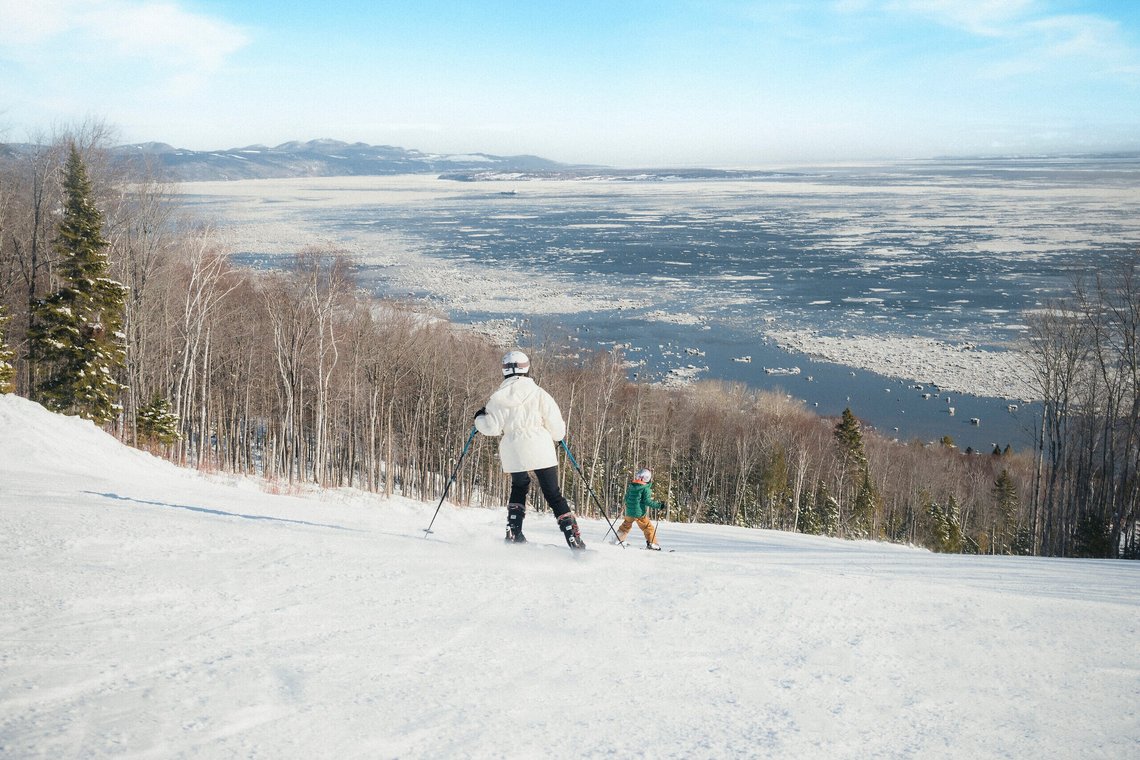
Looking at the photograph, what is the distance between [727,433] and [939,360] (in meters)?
28.0

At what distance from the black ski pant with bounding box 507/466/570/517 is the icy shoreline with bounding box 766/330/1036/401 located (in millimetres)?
67396

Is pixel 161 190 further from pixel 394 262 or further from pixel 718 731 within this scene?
pixel 394 262

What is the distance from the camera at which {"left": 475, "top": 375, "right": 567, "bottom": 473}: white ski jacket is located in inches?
272

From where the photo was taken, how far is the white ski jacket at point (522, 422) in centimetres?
691

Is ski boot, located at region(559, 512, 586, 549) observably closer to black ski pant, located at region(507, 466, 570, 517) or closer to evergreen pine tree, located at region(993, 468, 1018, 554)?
black ski pant, located at region(507, 466, 570, 517)

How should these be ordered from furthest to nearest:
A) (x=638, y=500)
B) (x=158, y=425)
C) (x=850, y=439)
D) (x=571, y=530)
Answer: (x=850, y=439), (x=158, y=425), (x=638, y=500), (x=571, y=530)

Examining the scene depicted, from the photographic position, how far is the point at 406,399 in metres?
47.0

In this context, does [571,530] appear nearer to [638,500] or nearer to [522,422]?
[522,422]

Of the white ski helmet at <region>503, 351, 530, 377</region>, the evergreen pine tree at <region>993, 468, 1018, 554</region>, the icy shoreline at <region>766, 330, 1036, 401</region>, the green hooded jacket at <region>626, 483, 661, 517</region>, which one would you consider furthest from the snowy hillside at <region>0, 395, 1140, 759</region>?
the icy shoreline at <region>766, 330, 1036, 401</region>

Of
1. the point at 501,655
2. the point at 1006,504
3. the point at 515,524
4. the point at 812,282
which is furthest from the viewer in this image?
the point at 812,282

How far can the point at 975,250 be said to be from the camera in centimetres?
12644

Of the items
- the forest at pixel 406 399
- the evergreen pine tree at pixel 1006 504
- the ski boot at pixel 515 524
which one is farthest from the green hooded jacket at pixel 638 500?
the evergreen pine tree at pixel 1006 504

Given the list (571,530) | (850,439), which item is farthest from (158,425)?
(850,439)

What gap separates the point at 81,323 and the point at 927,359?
2677 inches
